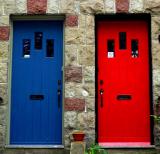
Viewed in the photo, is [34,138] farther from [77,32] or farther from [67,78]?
[77,32]

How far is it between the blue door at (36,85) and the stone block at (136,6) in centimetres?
145

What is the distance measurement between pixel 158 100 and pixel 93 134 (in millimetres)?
1405

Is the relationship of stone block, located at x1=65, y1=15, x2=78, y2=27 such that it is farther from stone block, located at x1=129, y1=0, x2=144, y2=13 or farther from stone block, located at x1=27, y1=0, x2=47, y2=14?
stone block, located at x1=129, y1=0, x2=144, y2=13

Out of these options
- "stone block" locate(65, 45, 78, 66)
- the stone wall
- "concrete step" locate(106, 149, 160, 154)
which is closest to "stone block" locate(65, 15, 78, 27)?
the stone wall

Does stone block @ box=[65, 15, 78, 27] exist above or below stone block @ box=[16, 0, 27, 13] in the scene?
below

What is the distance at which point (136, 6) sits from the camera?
8.03m

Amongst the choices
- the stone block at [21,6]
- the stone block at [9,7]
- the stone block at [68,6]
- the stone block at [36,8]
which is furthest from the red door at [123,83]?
the stone block at [9,7]

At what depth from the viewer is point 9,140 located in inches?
316

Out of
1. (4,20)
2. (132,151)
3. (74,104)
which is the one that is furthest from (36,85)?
(132,151)

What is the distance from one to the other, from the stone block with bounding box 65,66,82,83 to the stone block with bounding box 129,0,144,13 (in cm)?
161

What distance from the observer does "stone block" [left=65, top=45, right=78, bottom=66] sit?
7.93 meters

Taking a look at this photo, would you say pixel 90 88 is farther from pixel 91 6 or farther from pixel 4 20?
pixel 4 20

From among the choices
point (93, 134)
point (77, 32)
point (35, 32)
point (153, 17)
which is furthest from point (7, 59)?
point (153, 17)

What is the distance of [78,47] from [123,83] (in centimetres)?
115
